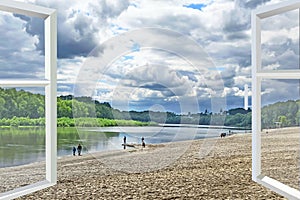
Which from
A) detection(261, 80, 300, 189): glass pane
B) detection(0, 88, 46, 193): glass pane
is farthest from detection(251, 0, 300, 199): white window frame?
detection(0, 88, 46, 193): glass pane

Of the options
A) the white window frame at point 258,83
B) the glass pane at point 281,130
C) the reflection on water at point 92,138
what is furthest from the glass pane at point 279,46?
the white window frame at point 258,83

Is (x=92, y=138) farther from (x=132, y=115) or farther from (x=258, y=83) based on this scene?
(x=258, y=83)

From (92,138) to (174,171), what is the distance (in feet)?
3.47

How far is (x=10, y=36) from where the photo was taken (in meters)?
3.68

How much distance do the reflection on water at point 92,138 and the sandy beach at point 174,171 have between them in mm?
101

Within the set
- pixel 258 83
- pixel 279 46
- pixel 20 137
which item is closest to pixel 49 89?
pixel 20 137

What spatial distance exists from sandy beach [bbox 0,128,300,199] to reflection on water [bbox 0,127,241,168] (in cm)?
10

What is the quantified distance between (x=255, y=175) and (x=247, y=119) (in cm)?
220

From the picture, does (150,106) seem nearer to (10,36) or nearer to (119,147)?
(119,147)

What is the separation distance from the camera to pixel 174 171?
15.0 feet

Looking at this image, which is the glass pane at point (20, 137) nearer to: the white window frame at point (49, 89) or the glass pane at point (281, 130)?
the white window frame at point (49, 89)

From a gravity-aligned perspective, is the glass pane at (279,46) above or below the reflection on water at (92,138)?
above

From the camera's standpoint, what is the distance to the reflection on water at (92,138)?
3.67m

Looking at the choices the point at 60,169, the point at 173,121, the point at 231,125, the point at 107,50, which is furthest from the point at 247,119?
the point at 60,169
